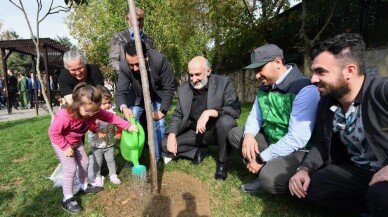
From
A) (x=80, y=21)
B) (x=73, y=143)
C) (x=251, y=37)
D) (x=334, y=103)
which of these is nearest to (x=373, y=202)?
(x=334, y=103)

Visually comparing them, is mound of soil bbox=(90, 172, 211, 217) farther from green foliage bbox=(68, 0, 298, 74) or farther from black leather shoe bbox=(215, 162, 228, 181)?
green foliage bbox=(68, 0, 298, 74)

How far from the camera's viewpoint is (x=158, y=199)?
3055 mm

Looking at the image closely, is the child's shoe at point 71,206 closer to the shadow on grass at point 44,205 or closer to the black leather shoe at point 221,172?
the shadow on grass at point 44,205

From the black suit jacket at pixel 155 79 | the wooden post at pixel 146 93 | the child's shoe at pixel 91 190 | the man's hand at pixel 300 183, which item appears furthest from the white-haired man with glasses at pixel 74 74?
the man's hand at pixel 300 183

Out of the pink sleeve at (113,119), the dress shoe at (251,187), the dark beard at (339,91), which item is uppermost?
the dark beard at (339,91)

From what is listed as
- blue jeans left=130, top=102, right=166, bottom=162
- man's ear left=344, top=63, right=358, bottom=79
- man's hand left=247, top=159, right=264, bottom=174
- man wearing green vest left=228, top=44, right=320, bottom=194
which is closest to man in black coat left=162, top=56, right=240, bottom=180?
blue jeans left=130, top=102, right=166, bottom=162

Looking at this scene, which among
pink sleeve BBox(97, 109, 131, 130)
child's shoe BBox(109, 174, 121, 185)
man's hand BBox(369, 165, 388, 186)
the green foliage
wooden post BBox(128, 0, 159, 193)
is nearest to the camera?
man's hand BBox(369, 165, 388, 186)

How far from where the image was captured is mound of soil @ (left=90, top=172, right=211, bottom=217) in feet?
9.48

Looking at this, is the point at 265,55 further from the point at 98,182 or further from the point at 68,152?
the point at 98,182

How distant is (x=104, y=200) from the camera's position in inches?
124

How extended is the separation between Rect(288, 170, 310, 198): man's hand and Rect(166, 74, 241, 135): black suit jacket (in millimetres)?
1520

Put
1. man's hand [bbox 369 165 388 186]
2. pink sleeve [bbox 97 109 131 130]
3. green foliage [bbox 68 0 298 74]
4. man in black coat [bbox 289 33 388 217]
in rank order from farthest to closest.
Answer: green foliage [bbox 68 0 298 74] < pink sleeve [bbox 97 109 131 130] < man in black coat [bbox 289 33 388 217] < man's hand [bbox 369 165 388 186]

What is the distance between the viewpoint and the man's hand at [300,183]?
2.43m

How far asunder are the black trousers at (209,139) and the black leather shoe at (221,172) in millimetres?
58
